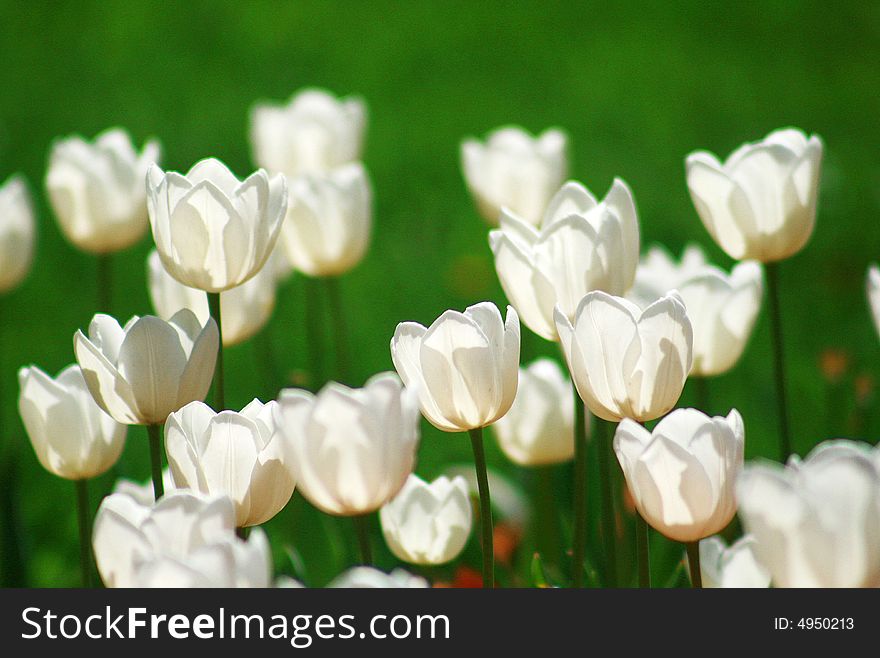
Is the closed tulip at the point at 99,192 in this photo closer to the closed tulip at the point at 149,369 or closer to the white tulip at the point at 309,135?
the white tulip at the point at 309,135

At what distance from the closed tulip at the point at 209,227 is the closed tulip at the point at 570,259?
240 mm

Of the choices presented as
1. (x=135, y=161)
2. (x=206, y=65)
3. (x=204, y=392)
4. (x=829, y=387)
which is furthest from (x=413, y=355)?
(x=206, y=65)

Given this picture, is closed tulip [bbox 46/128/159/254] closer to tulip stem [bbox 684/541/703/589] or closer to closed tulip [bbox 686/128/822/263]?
closed tulip [bbox 686/128/822/263]

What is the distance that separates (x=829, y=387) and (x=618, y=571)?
655 millimetres

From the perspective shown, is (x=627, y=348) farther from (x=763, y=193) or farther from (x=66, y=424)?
(x=66, y=424)

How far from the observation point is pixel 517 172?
1794 mm

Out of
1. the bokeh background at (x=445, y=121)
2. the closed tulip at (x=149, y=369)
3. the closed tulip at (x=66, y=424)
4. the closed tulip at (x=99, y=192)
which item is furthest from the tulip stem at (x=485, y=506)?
the closed tulip at (x=99, y=192)

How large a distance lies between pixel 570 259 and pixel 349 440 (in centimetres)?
36

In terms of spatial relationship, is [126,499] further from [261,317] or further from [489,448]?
[489,448]

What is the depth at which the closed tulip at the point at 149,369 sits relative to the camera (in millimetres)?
983

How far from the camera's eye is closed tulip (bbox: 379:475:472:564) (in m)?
1.10

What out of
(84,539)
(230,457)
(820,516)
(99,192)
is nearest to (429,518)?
(230,457)

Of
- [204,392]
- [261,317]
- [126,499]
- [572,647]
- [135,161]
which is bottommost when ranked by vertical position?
[572,647]

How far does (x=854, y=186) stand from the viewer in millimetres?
3123
